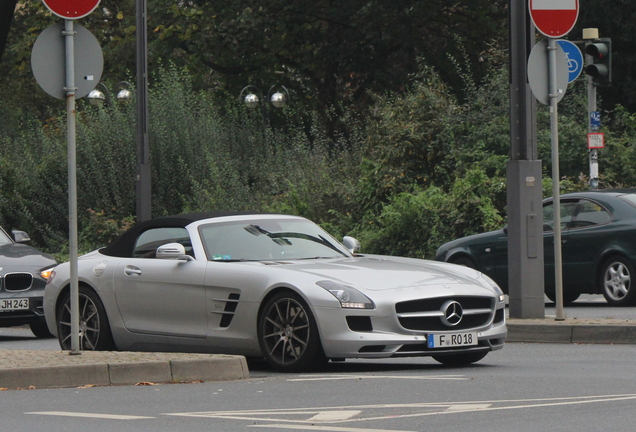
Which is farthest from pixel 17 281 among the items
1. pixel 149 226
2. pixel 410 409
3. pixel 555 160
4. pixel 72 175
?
pixel 410 409

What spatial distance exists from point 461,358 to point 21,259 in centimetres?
679

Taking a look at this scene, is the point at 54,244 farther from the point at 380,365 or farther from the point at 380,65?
the point at 380,365

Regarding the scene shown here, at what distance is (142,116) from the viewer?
21.0 metres

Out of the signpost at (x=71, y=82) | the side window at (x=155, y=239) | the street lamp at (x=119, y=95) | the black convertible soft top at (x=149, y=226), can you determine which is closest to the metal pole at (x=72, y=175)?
the signpost at (x=71, y=82)

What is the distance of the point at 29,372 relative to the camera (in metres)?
9.38

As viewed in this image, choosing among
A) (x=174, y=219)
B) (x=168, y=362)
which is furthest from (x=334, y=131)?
(x=168, y=362)

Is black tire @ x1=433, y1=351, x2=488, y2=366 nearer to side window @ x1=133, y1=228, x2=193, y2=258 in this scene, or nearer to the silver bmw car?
the silver bmw car

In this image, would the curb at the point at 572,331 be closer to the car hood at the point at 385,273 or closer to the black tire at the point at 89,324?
the car hood at the point at 385,273

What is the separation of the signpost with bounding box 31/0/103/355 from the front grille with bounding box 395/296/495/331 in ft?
8.14

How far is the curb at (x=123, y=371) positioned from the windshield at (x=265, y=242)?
4.24ft

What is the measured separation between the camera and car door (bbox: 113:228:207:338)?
10945mm

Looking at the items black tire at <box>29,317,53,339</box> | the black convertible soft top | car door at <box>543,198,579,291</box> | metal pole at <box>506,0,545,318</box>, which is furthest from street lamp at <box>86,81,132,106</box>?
the black convertible soft top

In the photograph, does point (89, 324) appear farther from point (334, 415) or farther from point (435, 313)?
point (334, 415)

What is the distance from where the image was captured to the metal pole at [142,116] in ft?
68.4
